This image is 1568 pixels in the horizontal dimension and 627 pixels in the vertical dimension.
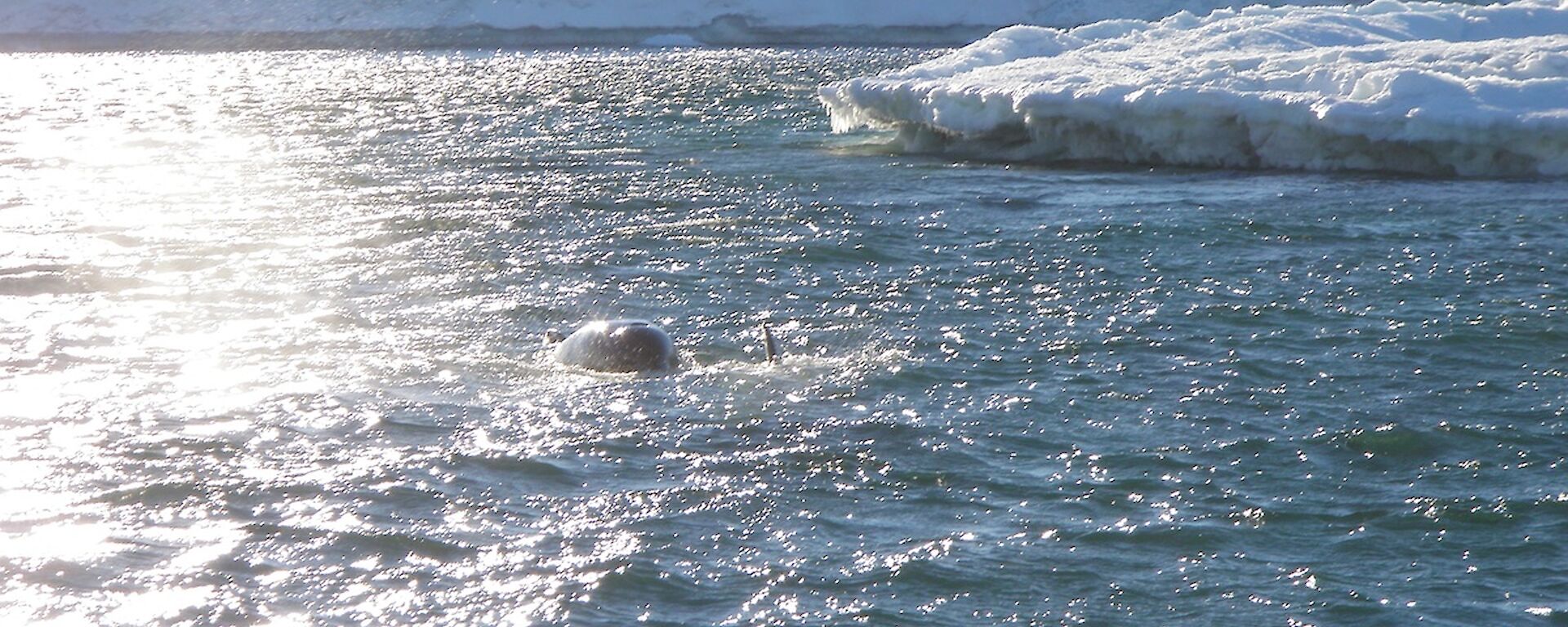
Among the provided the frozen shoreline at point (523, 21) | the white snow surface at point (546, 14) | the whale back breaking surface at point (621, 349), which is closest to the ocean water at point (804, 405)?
the whale back breaking surface at point (621, 349)

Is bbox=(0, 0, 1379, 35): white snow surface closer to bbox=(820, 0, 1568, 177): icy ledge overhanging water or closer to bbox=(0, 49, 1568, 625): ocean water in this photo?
bbox=(820, 0, 1568, 177): icy ledge overhanging water

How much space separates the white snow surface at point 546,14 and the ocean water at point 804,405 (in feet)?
156

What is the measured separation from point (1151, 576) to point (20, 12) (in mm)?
73393

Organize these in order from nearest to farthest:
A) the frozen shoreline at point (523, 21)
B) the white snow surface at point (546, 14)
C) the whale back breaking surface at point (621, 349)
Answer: the whale back breaking surface at point (621, 349)
the frozen shoreline at point (523, 21)
the white snow surface at point (546, 14)

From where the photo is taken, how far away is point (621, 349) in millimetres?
11383

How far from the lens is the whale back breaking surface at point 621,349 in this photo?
11.4 metres

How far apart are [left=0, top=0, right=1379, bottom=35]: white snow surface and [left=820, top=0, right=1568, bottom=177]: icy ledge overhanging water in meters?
41.8

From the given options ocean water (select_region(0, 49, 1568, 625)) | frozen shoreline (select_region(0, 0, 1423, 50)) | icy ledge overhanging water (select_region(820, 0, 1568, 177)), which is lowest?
frozen shoreline (select_region(0, 0, 1423, 50))

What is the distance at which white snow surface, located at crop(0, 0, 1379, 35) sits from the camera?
67688mm

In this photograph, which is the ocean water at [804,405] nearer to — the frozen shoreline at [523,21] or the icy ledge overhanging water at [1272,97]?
the icy ledge overhanging water at [1272,97]

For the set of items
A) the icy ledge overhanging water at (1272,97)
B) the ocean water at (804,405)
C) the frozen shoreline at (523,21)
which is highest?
the icy ledge overhanging water at (1272,97)

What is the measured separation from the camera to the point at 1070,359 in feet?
38.5

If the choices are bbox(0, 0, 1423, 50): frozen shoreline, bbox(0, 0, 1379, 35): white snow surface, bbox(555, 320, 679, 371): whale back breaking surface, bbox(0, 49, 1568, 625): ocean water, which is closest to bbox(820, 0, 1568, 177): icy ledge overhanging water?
bbox(0, 49, 1568, 625): ocean water

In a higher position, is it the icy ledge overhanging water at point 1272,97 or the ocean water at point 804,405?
the icy ledge overhanging water at point 1272,97
